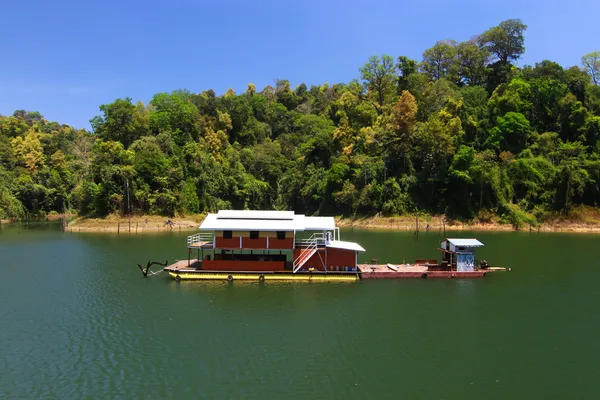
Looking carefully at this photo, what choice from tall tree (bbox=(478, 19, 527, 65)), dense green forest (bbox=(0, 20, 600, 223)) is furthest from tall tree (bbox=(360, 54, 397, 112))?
tall tree (bbox=(478, 19, 527, 65))

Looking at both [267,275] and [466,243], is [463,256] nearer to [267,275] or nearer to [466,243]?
[466,243]

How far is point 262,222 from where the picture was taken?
37.9 m

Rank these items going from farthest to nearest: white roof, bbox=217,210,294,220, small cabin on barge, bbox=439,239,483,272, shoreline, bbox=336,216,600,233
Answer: shoreline, bbox=336,216,600,233 → white roof, bbox=217,210,294,220 → small cabin on barge, bbox=439,239,483,272

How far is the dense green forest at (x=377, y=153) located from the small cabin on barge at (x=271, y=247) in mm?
46009

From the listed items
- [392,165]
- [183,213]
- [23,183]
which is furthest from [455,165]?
[23,183]

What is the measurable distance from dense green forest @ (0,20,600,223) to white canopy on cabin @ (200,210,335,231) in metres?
45.2

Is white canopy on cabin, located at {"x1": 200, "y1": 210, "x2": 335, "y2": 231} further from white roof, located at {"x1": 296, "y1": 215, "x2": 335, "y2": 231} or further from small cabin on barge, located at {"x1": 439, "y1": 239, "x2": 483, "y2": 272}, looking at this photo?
small cabin on barge, located at {"x1": 439, "y1": 239, "x2": 483, "y2": 272}

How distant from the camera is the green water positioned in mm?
19031

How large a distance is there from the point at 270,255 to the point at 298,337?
14599mm

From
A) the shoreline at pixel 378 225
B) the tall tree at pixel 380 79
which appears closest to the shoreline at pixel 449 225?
the shoreline at pixel 378 225

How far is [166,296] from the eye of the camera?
32.5 meters

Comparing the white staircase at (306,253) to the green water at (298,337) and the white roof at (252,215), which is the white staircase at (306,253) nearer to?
the green water at (298,337)

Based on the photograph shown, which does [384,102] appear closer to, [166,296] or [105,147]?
[105,147]

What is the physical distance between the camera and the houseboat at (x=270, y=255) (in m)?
36.7
